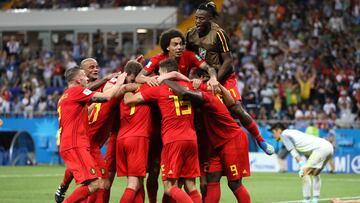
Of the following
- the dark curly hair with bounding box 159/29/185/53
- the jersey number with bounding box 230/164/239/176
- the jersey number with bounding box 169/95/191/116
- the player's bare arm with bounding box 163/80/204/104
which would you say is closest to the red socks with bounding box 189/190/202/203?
the jersey number with bounding box 230/164/239/176

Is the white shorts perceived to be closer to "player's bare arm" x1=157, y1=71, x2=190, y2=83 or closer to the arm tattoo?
"player's bare arm" x1=157, y1=71, x2=190, y2=83

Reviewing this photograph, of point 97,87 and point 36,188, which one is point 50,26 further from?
point 97,87

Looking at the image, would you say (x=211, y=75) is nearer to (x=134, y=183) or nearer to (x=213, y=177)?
(x=213, y=177)

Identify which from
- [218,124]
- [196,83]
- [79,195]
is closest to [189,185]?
[218,124]

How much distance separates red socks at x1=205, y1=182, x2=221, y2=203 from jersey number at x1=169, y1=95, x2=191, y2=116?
120cm

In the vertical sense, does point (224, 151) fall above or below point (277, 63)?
below

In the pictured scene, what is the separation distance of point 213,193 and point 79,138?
2101 mm

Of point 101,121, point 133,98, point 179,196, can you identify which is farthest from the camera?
point 101,121

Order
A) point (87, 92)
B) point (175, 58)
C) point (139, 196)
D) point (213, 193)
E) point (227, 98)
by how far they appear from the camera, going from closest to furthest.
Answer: point (87, 92) < point (139, 196) < point (213, 193) < point (175, 58) < point (227, 98)

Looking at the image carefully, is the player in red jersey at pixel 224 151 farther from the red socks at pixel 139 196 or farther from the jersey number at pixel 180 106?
the red socks at pixel 139 196

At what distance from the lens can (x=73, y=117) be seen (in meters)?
12.8

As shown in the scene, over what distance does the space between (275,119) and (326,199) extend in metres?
12.2

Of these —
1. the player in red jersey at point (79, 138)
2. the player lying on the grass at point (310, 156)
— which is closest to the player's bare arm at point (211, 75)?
the player in red jersey at point (79, 138)

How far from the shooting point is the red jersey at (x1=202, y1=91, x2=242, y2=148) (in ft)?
42.9
